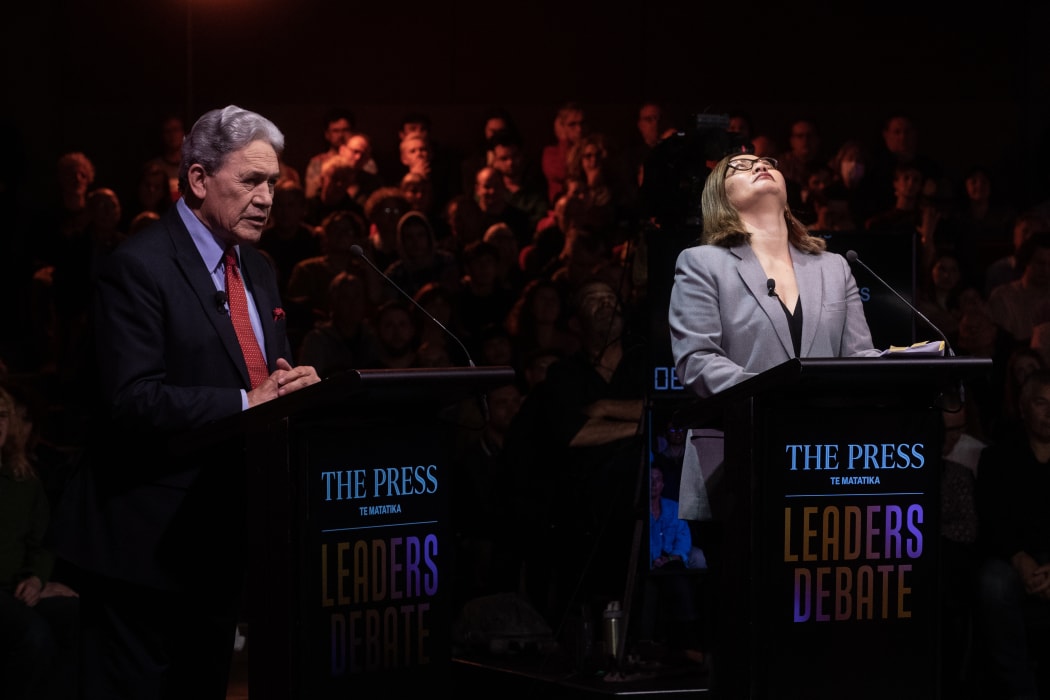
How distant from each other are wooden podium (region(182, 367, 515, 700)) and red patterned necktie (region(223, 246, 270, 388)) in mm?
259

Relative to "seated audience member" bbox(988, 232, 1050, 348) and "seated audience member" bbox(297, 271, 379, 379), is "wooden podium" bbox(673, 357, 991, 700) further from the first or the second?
"seated audience member" bbox(988, 232, 1050, 348)

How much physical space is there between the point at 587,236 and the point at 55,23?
4.41m

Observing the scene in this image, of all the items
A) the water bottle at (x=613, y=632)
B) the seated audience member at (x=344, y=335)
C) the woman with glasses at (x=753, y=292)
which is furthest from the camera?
the seated audience member at (x=344, y=335)

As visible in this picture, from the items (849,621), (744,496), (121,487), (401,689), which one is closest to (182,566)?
(121,487)

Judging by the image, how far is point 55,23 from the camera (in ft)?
32.3

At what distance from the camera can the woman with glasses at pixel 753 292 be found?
12.1 ft

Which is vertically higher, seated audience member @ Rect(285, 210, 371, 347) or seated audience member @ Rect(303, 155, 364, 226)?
seated audience member @ Rect(303, 155, 364, 226)

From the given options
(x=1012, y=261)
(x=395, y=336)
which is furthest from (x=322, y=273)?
(x=1012, y=261)

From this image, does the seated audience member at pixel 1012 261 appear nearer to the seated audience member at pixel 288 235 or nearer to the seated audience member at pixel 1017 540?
the seated audience member at pixel 1017 540

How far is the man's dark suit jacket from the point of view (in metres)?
2.93

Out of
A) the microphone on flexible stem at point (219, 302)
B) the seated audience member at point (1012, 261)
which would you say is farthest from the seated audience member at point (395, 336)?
the microphone on flexible stem at point (219, 302)

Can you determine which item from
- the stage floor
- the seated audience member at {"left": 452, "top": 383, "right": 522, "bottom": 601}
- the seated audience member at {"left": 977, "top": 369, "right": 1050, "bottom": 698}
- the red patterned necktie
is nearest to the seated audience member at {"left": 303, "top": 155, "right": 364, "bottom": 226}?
the seated audience member at {"left": 452, "top": 383, "right": 522, "bottom": 601}

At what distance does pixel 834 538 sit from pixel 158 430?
1.42 metres

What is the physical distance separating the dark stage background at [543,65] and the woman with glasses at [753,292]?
5.92m
